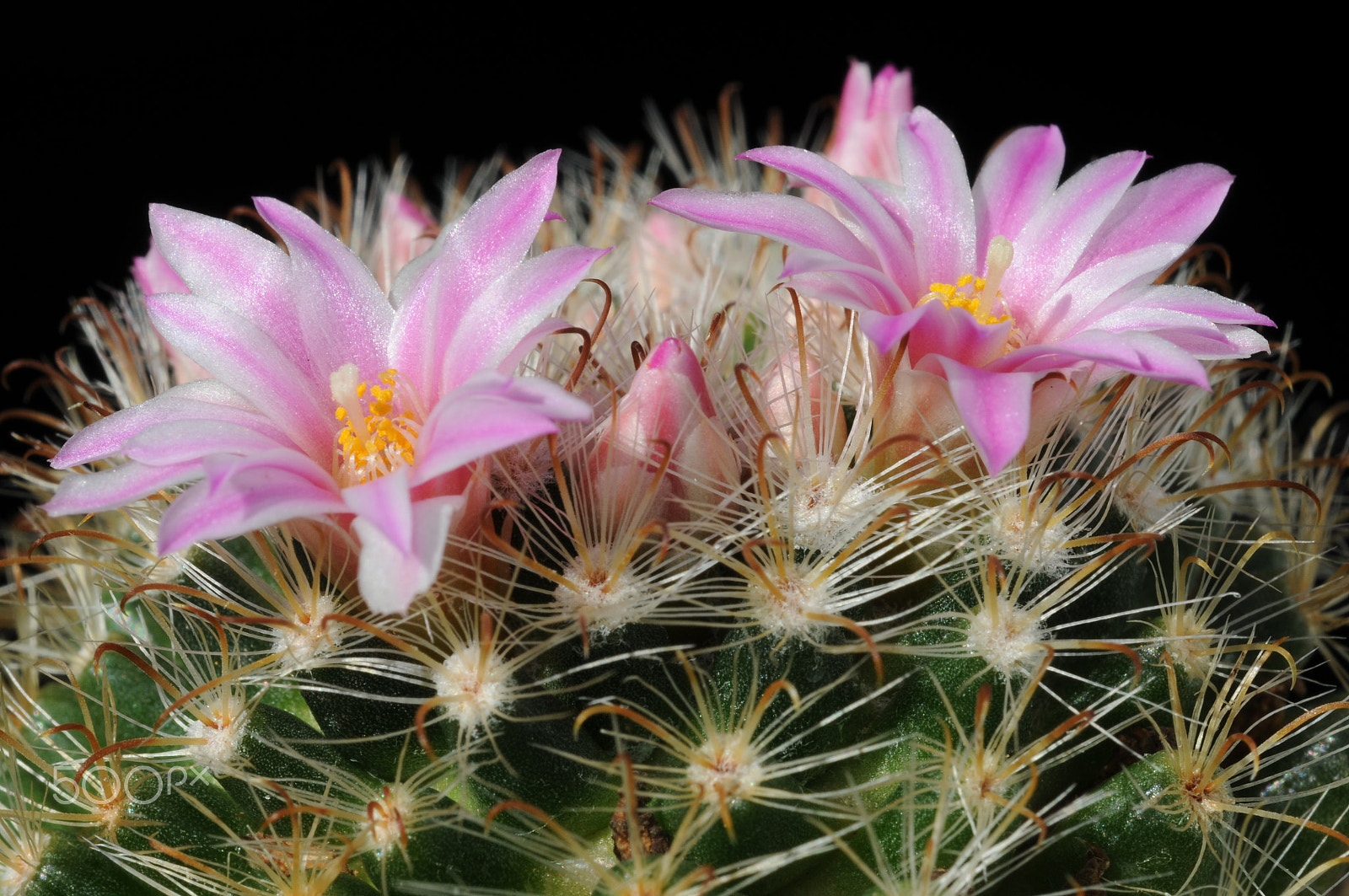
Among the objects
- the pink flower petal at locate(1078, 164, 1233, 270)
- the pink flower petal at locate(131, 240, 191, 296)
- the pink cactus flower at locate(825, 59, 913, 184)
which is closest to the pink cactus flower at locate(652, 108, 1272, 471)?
the pink flower petal at locate(1078, 164, 1233, 270)

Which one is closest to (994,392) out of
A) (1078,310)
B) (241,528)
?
(1078,310)

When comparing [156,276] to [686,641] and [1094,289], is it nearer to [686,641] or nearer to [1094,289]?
[686,641]

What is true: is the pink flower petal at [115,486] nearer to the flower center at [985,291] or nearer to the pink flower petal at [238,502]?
the pink flower petal at [238,502]

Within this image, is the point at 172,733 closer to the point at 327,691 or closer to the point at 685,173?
the point at 327,691

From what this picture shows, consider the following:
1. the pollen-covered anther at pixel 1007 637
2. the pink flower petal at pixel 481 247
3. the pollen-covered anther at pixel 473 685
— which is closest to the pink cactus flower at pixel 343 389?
the pink flower petal at pixel 481 247

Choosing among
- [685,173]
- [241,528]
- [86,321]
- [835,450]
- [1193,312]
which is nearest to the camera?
[241,528]

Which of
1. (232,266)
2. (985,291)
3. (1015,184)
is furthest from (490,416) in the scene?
(1015,184)
